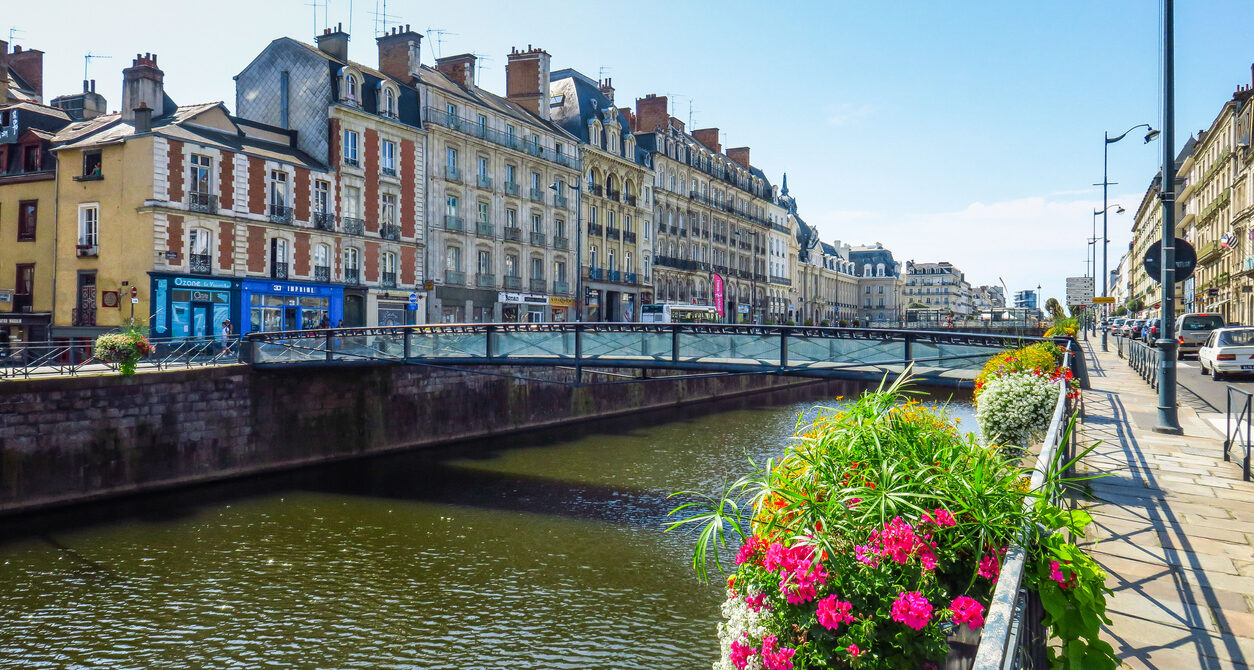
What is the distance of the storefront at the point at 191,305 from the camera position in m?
27.4

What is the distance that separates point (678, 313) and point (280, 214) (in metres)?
28.8

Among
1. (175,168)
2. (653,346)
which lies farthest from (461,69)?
(653,346)

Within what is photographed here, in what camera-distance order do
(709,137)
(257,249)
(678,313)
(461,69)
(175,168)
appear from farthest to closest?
(709,137)
(678,313)
(461,69)
(257,249)
(175,168)

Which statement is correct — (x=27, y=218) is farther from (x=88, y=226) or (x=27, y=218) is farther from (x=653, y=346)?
(x=653, y=346)

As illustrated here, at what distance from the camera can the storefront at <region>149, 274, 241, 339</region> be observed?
27.4 metres

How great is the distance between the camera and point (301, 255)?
3212 centimetres

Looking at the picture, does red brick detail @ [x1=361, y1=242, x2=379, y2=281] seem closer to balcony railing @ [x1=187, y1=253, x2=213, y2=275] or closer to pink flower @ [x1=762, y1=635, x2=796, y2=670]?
balcony railing @ [x1=187, y1=253, x2=213, y2=275]

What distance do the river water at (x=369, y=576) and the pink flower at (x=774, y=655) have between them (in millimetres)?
7140

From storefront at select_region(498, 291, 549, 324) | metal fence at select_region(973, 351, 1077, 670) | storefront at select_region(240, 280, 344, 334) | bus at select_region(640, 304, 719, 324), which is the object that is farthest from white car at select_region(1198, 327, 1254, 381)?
storefront at select_region(240, 280, 344, 334)

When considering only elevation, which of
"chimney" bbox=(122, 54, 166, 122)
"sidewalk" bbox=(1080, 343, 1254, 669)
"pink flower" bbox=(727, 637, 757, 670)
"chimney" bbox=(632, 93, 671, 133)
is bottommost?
"sidewalk" bbox=(1080, 343, 1254, 669)

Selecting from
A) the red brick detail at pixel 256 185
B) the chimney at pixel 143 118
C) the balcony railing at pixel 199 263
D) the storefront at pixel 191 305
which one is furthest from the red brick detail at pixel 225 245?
the chimney at pixel 143 118

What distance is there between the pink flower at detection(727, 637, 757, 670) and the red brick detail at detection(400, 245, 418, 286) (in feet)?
114

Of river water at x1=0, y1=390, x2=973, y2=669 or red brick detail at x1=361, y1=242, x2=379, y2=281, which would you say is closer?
river water at x1=0, y1=390, x2=973, y2=669

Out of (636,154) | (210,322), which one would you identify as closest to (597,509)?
(210,322)
